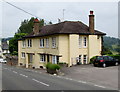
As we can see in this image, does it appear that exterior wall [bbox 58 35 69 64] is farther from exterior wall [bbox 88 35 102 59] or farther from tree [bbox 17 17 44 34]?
tree [bbox 17 17 44 34]

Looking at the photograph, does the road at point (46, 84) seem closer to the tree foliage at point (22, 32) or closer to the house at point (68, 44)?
the house at point (68, 44)

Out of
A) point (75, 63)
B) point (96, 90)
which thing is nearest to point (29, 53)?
point (75, 63)

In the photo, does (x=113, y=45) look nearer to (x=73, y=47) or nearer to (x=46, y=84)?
(x=73, y=47)

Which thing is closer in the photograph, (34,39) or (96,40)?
(96,40)

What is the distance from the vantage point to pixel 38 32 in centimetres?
3838

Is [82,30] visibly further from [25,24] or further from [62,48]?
[25,24]

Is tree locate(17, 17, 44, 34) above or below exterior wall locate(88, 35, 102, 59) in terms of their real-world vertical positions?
above

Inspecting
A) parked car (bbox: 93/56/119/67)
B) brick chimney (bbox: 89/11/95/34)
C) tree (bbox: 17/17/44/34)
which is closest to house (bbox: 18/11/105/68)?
brick chimney (bbox: 89/11/95/34)

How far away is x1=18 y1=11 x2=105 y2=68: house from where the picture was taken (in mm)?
30516

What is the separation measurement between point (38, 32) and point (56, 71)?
15.3 m

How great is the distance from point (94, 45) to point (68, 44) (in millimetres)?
5031

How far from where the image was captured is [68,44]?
30.8m

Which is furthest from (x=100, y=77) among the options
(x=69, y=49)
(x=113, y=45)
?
(x=113, y=45)

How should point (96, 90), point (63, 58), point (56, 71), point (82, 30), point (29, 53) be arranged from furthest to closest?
1. point (29, 53)
2. point (82, 30)
3. point (63, 58)
4. point (56, 71)
5. point (96, 90)
